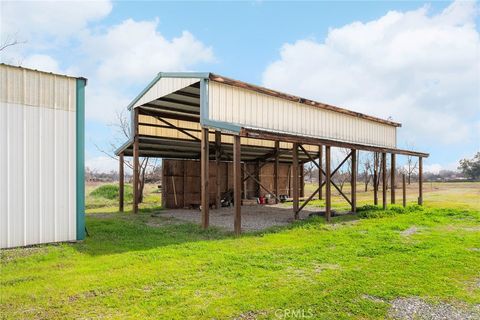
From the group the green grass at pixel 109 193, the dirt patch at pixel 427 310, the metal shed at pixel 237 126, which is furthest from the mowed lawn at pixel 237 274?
the green grass at pixel 109 193

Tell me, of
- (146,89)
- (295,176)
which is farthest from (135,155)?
(295,176)

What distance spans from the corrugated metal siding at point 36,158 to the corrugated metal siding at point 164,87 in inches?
148

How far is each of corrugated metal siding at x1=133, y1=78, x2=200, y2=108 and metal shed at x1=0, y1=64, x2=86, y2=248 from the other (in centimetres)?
352

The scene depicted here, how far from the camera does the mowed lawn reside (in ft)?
14.3

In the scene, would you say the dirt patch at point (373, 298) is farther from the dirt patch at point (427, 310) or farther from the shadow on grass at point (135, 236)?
the shadow on grass at point (135, 236)

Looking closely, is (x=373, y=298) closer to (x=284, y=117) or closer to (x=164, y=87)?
(x=284, y=117)

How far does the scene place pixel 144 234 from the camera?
9484 millimetres

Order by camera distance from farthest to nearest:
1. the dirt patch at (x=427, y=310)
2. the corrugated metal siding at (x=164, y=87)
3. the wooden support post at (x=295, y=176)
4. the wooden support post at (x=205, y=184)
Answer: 1. the wooden support post at (x=295, y=176)
2. the corrugated metal siding at (x=164, y=87)
3. the wooden support post at (x=205, y=184)
4. the dirt patch at (x=427, y=310)

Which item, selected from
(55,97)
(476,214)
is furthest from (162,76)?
(476,214)

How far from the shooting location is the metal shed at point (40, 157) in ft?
24.6

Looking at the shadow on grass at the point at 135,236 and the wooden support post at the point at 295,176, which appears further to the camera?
the wooden support post at the point at 295,176

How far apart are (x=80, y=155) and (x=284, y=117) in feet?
25.2

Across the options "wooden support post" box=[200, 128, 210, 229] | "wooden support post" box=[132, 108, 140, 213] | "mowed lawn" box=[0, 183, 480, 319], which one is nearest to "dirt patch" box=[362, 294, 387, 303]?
"mowed lawn" box=[0, 183, 480, 319]

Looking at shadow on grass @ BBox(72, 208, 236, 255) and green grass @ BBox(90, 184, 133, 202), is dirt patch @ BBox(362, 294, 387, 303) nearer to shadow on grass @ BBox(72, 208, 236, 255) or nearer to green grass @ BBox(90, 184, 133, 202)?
shadow on grass @ BBox(72, 208, 236, 255)
